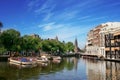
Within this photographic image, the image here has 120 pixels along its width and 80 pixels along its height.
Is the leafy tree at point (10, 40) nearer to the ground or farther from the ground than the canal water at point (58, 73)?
farther from the ground

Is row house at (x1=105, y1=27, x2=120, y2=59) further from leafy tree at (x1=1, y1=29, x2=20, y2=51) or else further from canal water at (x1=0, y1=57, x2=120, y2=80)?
canal water at (x1=0, y1=57, x2=120, y2=80)

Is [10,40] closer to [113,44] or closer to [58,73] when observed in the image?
[113,44]

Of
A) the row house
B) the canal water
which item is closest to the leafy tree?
the canal water

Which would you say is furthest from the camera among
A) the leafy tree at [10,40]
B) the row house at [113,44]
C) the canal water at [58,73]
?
the row house at [113,44]

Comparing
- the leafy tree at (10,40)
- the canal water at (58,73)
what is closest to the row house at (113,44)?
the leafy tree at (10,40)

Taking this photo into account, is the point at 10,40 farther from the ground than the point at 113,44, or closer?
farther from the ground

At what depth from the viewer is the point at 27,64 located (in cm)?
11394

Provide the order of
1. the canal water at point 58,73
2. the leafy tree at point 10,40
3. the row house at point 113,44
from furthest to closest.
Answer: the row house at point 113,44 < the leafy tree at point 10,40 < the canal water at point 58,73

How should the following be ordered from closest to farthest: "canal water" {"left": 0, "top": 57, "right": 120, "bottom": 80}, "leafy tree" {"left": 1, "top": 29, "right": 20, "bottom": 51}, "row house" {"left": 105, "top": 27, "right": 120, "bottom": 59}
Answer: "canal water" {"left": 0, "top": 57, "right": 120, "bottom": 80} < "leafy tree" {"left": 1, "top": 29, "right": 20, "bottom": 51} < "row house" {"left": 105, "top": 27, "right": 120, "bottom": 59}

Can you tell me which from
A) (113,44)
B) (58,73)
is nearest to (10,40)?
(113,44)

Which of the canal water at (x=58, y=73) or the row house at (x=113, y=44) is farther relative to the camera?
the row house at (x=113, y=44)

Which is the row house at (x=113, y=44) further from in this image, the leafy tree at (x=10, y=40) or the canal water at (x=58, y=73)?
the canal water at (x=58, y=73)

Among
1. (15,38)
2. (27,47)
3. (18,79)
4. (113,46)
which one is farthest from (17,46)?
(18,79)

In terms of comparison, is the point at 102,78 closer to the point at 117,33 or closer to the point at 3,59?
the point at 3,59
